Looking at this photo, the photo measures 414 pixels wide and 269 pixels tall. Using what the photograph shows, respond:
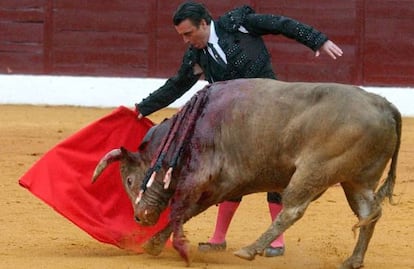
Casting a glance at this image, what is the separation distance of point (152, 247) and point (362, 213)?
95 cm

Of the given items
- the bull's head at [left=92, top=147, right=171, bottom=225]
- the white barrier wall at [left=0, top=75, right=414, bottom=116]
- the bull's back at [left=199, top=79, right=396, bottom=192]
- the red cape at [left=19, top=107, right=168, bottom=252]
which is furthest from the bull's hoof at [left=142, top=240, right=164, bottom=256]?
the white barrier wall at [left=0, top=75, right=414, bottom=116]

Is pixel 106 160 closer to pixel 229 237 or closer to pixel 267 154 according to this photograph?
pixel 267 154

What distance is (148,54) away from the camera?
12.5 m

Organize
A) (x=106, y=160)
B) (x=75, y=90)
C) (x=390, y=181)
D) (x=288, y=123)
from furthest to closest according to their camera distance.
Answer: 1. (x=75, y=90)
2. (x=106, y=160)
3. (x=390, y=181)
4. (x=288, y=123)

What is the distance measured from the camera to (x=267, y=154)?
5.17 meters

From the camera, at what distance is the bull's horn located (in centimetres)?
549

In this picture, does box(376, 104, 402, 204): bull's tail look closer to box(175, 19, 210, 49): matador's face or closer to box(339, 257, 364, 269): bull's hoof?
box(339, 257, 364, 269): bull's hoof

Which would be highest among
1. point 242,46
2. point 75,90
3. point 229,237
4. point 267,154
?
point 242,46

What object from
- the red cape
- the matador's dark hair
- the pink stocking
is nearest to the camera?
the matador's dark hair

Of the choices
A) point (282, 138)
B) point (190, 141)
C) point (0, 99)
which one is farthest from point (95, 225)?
point (0, 99)

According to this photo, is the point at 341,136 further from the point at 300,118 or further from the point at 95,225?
the point at 95,225

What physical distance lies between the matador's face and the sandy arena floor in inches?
38.6

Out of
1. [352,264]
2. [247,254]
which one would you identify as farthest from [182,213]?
[352,264]

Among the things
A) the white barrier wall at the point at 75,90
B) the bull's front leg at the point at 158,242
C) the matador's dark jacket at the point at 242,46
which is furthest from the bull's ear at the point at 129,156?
the white barrier wall at the point at 75,90
